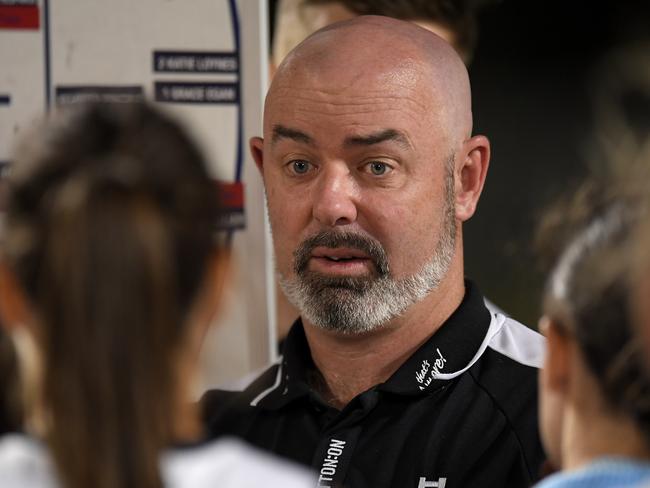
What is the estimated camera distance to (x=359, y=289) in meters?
2.04

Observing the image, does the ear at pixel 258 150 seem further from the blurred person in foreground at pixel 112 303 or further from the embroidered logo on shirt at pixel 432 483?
the blurred person in foreground at pixel 112 303

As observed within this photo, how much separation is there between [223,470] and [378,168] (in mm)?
1110

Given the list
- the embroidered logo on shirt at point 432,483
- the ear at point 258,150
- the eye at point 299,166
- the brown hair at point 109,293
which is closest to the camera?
the brown hair at point 109,293

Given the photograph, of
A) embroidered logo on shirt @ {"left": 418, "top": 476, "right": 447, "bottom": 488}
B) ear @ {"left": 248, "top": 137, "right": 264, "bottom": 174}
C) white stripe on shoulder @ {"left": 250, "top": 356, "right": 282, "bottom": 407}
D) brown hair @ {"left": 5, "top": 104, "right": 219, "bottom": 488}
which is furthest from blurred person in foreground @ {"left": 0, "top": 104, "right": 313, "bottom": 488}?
ear @ {"left": 248, "top": 137, "right": 264, "bottom": 174}

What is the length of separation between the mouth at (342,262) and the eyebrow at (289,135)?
20cm

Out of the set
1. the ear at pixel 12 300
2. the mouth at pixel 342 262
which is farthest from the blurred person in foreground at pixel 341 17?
the ear at pixel 12 300

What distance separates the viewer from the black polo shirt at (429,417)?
1.89 m

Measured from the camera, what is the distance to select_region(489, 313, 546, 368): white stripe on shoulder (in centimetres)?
205

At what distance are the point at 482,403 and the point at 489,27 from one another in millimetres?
1480

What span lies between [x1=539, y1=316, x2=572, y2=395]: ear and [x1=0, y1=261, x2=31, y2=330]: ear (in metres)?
0.56

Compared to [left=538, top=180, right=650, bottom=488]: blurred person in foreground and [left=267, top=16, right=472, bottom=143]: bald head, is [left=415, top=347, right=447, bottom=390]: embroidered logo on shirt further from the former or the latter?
→ [left=538, top=180, right=650, bottom=488]: blurred person in foreground

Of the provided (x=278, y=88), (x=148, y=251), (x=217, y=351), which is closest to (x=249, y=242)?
(x=217, y=351)

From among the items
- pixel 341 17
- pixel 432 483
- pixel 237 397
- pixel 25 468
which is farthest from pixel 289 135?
pixel 25 468

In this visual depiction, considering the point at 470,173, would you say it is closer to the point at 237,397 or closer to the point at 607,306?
the point at 237,397
